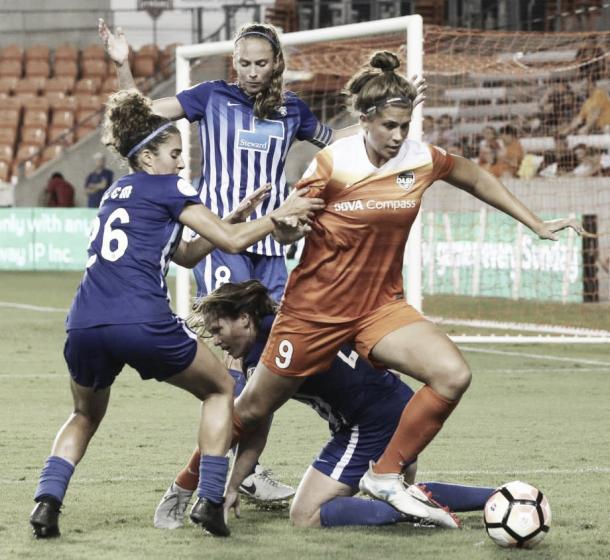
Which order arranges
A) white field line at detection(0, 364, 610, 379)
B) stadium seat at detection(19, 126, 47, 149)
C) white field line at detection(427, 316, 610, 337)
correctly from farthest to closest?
stadium seat at detection(19, 126, 47, 149) < white field line at detection(427, 316, 610, 337) < white field line at detection(0, 364, 610, 379)

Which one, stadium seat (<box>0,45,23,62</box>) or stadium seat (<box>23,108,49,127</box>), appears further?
stadium seat (<box>0,45,23,62</box>)

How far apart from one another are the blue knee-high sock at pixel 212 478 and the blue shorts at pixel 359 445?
548 millimetres

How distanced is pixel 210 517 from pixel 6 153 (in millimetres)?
24230

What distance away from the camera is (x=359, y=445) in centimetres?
562

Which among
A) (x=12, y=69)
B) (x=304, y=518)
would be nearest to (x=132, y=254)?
(x=304, y=518)

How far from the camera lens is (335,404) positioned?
5.61m

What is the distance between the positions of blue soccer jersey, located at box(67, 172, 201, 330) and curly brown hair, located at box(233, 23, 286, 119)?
1.46 m

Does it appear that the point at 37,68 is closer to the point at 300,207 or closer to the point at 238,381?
the point at 238,381

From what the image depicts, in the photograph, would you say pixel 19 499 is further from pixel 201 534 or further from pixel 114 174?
pixel 114 174

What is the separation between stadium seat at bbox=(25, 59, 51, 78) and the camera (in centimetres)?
3033

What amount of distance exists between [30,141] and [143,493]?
23434mm

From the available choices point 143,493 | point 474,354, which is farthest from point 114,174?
point 143,493

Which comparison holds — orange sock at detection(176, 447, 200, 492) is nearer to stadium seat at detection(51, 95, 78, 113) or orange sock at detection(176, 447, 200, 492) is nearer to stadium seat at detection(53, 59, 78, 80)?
stadium seat at detection(51, 95, 78, 113)

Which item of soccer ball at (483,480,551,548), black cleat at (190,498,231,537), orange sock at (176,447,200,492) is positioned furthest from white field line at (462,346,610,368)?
black cleat at (190,498,231,537)
